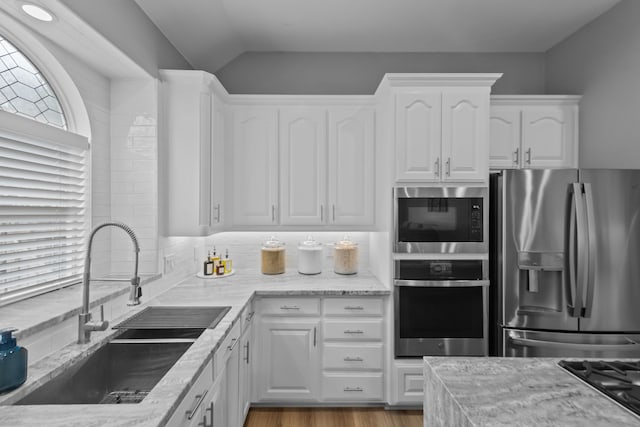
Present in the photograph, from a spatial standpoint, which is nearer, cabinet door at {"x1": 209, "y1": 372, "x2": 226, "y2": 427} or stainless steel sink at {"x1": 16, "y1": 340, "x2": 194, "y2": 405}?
stainless steel sink at {"x1": 16, "y1": 340, "x2": 194, "y2": 405}

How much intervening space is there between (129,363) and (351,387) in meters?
1.58

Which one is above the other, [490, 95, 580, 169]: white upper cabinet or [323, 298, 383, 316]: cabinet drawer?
[490, 95, 580, 169]: white upper cabinet

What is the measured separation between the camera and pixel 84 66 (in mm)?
2145

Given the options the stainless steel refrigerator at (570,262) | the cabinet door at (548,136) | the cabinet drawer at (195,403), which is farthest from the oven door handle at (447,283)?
the cabinet drawer at (195,403)

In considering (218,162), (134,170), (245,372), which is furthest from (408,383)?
(134,170)

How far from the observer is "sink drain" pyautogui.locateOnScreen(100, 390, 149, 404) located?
5.11 ft

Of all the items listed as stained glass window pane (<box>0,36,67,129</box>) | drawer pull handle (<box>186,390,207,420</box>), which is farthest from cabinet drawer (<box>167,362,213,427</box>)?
stained glass window pane (<box>0,36,67,129</box>)

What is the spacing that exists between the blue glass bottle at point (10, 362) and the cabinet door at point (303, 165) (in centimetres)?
203

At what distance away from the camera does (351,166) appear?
305 centimetres

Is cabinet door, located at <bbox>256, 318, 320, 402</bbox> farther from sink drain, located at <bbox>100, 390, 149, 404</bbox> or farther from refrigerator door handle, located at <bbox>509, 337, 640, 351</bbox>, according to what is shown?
refrigerator door handle, located at <bbox>509, 337, 640, 351</bbox>

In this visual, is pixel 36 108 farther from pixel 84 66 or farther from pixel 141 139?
pixel 141 139

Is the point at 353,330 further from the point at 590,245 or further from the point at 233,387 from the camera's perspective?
the point at 590,245

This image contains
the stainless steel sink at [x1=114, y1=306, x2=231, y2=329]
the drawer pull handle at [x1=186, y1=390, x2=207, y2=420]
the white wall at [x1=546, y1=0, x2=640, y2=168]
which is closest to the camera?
the drawer pull handle at [x1=186, y1=390, x2=207, y2=420]

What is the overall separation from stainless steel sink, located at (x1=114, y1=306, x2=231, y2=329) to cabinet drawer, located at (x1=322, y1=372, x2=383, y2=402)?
104 cm
